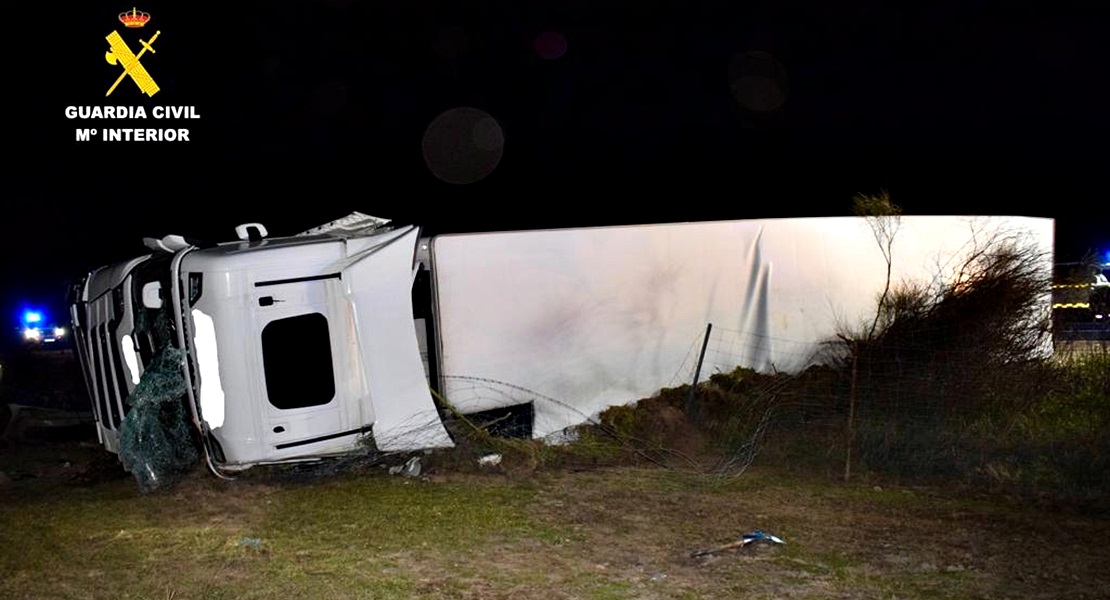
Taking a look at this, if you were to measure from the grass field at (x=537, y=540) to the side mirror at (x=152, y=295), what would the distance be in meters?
1.54

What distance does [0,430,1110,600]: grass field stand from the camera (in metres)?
5.34

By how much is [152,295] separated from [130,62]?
12906 millimetres

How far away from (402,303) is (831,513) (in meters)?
3.66

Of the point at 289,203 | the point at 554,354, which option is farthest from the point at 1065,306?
the point at 289,203

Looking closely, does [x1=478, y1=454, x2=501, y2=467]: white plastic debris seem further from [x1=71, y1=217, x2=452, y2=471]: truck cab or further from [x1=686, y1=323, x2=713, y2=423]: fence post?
[x1=686, y1=323, x2=713, y2=423]: fence post

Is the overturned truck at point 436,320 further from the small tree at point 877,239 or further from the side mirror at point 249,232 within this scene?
the small tree at point 877,239

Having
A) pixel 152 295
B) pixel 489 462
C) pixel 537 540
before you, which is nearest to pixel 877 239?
pixel 489 462

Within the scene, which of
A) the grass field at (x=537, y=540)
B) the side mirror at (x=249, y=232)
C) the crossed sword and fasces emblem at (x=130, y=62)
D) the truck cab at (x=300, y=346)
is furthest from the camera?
the crossed sword and fasces emblem at (x=130, y=62)

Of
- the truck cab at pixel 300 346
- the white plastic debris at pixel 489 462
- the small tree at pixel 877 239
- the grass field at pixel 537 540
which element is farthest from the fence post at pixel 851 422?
the truck cab at pixel 300 346

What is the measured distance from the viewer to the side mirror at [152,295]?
8258mm

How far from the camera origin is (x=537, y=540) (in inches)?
246

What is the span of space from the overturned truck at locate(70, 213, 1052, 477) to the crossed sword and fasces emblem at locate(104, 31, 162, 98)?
10.3 meters

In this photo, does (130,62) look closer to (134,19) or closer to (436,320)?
(134,19)

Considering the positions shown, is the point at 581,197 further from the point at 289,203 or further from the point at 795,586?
the point at 795,586
